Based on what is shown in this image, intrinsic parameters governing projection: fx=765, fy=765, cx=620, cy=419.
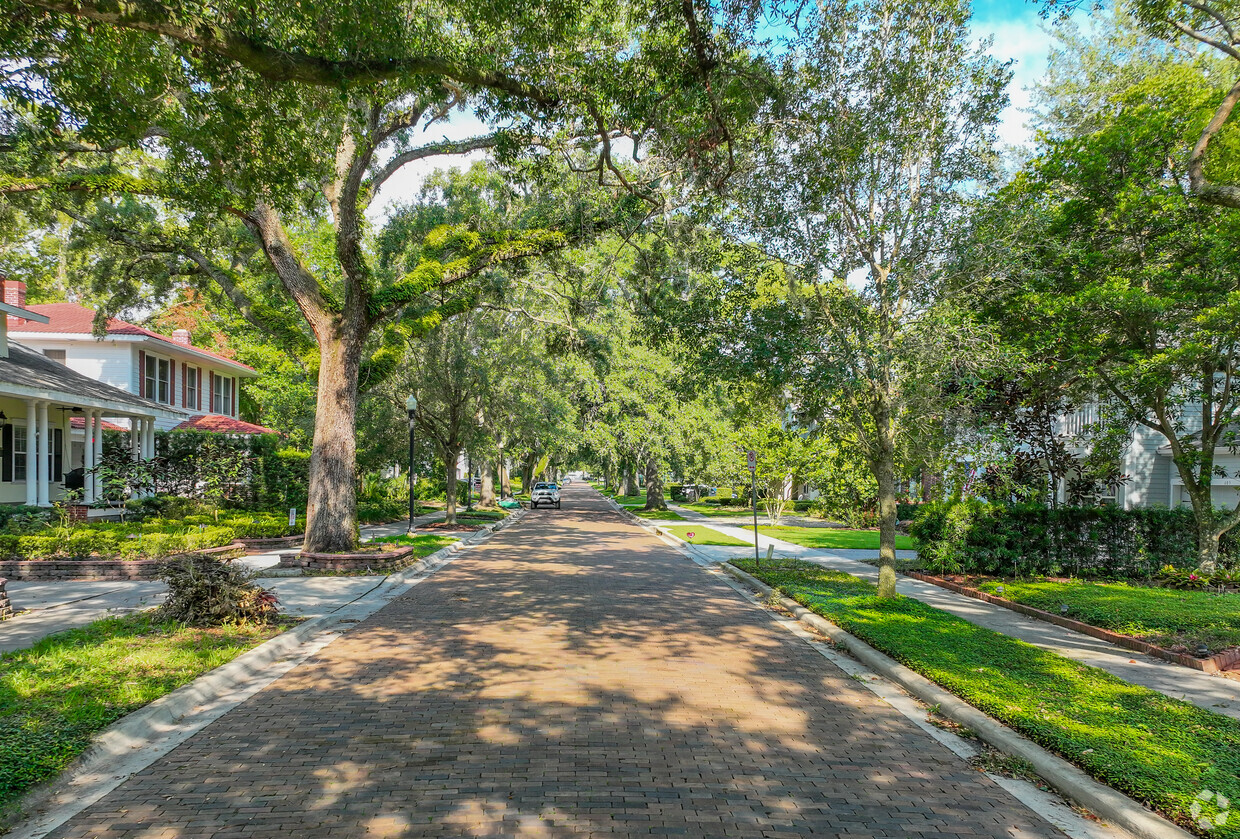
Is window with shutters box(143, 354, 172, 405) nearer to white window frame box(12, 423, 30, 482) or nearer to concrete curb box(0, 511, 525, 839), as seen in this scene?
Answer: white window frame box(12, 423, 30, 482)

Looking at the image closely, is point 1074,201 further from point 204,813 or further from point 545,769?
point 204,813

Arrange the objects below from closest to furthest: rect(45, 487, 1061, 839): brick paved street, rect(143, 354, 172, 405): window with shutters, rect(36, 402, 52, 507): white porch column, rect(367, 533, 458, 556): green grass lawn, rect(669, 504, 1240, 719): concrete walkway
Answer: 1. rect(45, 487, 1061, 839): brick paved street
2. rect(669, 504, 1240, 719): concrete walkway
3. rect(367, 533, 458, 556): green grass lawn
4. rect(36, 402, 52, 507): white porch column
5. rect(143, 354, 172, 405): window with shutters

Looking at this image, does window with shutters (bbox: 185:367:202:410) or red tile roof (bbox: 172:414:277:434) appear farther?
window with shutters (bbox: 185:367:202:410)

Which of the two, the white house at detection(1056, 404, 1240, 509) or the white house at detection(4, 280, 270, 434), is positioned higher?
the white house at detection(4, 280, 270, 434)

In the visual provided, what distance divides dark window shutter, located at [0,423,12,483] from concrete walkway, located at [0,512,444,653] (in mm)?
11209

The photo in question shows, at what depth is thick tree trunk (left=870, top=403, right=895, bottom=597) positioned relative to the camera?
1184 centimetres

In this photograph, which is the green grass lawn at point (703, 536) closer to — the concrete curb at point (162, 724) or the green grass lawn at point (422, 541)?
the green grass lawn at point (422, 541)

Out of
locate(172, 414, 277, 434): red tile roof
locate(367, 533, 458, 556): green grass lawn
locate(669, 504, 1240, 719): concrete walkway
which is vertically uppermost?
locate(172, 414, 277, 434): red tile roof

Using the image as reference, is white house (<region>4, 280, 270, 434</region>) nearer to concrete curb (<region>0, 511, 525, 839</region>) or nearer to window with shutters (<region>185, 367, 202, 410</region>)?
window with shutters (<region>185, 367, 202, 410</region>)

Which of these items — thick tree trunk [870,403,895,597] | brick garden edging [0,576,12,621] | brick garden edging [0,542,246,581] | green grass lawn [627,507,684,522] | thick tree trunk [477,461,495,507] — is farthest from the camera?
thick tree trunk [477,461,495,507]

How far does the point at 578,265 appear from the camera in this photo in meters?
20.5

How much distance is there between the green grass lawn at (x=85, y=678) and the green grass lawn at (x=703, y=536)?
49.4 feet

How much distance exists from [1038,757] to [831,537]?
2003 cm

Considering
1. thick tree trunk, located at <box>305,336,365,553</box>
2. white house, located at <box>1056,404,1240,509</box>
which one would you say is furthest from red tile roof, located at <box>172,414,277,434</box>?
white house, located at <box>1056,404,1240,509</box>
